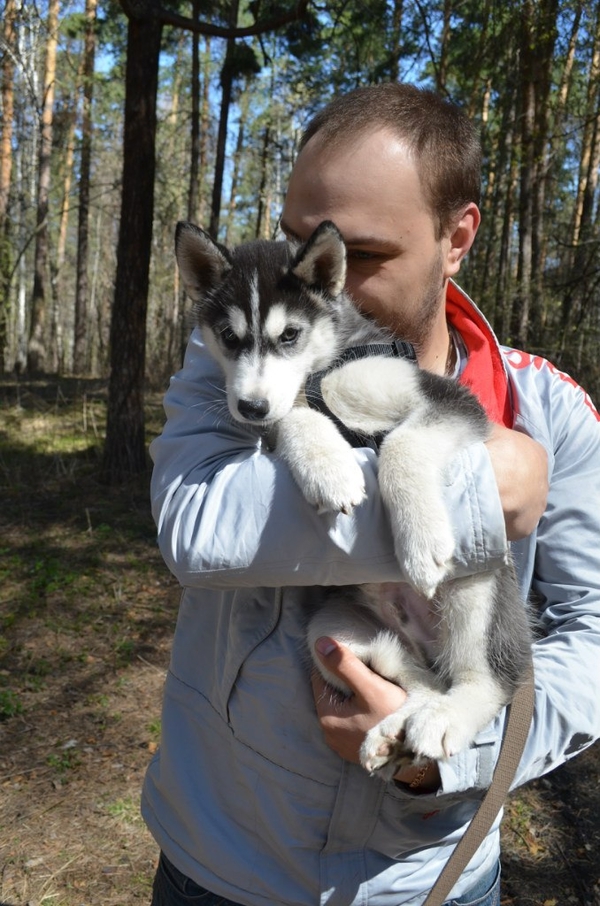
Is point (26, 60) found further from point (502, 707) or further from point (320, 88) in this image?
point (502, 707)

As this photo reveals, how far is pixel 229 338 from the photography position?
2576mm

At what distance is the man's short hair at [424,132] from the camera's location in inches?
81.7

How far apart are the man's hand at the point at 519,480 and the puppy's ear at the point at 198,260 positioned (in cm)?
132

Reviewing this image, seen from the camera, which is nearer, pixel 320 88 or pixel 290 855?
pixel 290 855

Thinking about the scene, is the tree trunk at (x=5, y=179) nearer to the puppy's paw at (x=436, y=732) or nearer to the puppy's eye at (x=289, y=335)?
the puppy's eye at (x=289, y=335)

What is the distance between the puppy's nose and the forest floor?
9.55 ft

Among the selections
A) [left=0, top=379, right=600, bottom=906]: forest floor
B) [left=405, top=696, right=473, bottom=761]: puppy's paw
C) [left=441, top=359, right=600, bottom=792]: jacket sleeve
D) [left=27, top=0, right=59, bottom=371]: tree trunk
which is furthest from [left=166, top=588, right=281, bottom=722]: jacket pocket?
[left=27, top=0, right=59, bottom=371]: tree trunk

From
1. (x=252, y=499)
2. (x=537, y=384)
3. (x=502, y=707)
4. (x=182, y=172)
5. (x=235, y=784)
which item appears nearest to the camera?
(x=252, y=499)

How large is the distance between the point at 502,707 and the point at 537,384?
36.5 inches

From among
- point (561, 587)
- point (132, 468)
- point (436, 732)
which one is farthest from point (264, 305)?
point (132, 468)

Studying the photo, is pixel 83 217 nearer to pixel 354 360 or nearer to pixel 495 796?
pixel 354 360

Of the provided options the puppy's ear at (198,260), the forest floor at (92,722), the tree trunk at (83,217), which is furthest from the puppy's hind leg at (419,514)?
the tree trunk at (83,217)

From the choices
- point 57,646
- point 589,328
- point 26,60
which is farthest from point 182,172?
point 57,646

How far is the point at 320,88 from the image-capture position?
Answer: 1967 centimetres
